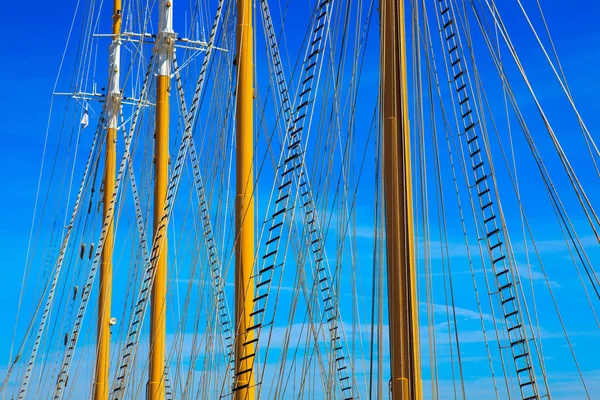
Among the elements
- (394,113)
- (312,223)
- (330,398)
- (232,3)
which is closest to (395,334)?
(394,113)

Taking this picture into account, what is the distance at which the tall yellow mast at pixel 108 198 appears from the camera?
3675 cm

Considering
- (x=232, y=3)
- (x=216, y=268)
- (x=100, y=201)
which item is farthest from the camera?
(x=100, y=201)

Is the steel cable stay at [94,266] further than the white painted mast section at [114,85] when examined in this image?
No

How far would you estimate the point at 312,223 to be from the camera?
77.8 feet

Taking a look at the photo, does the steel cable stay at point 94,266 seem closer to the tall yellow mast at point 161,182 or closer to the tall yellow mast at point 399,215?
the tall yellow mast at point 161,182

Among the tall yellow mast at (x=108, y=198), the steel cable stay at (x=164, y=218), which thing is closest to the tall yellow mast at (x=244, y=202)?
the steel cable stay at (x=164, y=218)

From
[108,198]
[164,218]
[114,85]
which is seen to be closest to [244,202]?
[164,218]

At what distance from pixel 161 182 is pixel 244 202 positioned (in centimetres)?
827

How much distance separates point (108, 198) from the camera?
38969mm

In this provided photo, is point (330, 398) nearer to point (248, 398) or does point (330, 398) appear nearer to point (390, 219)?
point (248, 398)

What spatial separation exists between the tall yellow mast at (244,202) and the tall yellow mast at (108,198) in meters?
13.7

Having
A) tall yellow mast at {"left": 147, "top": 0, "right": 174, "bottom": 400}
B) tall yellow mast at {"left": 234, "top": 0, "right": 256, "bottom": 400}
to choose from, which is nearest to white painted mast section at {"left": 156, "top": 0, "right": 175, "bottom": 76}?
tall yellow mast at {"left": 147, "top": 0, "right": 174, "bottom": 400}

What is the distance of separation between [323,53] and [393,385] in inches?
306

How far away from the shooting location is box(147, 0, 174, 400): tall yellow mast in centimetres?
2867
